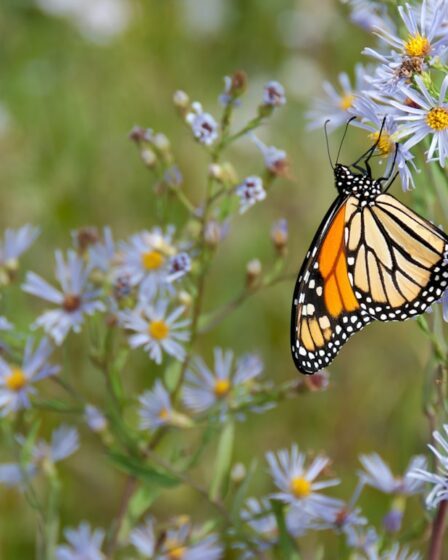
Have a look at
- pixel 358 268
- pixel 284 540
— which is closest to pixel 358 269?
pixel 358 268

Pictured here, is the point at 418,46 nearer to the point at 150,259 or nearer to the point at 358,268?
the point at 358,268

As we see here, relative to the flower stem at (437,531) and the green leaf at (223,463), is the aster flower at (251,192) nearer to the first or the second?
the green leaf at (223,463)

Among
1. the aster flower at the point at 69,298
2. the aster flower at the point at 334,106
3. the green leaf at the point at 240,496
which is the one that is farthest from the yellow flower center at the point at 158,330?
the aster flower at the point at 334,106

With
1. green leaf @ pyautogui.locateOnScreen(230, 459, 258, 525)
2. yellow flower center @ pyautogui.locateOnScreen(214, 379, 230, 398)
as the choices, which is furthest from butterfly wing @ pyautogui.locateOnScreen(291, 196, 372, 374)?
yellow flower center @ pyautogui.locateOnScreen(214, 379, 230, 398)

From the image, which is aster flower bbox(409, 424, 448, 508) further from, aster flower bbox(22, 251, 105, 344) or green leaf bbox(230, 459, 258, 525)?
aster flower bbox(22, 251, 105, 344)

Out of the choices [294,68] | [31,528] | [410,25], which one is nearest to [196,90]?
[294,68]

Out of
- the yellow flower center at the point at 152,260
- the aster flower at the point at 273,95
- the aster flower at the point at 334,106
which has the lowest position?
the yellow flower center at the point at 152,260
